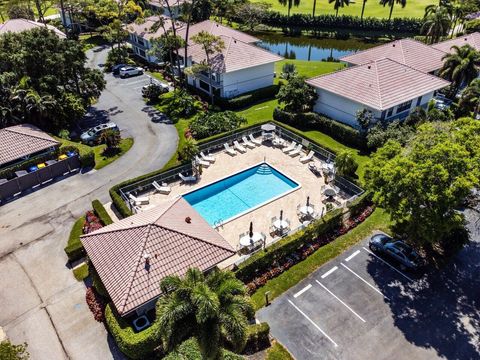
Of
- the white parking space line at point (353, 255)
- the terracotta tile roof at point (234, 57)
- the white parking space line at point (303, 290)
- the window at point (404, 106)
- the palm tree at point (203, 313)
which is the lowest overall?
the white parking space line at point (303, 290)

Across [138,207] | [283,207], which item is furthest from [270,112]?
[138,207]

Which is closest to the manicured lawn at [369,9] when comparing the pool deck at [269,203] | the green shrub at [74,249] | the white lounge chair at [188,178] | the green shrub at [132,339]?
the pool deck at [269,203]

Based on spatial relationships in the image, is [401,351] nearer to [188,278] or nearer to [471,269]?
[471,269]

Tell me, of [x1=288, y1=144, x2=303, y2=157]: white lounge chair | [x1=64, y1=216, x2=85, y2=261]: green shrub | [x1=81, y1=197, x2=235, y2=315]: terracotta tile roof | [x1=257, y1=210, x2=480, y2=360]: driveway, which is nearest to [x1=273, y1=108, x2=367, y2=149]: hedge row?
[x1=288, y1=144, x2=303, y2=157]: white lounge chair

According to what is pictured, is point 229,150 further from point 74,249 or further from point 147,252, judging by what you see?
point 147,252

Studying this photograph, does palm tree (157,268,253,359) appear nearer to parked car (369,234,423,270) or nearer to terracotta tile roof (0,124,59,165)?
parked car (369,234,423,270)

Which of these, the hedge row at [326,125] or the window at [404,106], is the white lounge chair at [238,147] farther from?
the window at [404,106]

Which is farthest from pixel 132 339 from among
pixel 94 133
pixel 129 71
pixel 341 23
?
pixel 341 23
